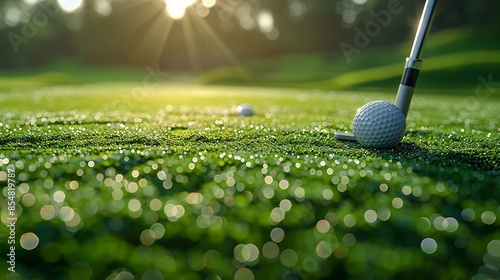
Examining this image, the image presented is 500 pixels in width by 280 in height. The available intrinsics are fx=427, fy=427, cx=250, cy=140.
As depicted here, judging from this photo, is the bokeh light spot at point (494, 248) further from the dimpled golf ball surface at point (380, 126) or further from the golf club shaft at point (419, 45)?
the golf club shaft at point (419, 45)

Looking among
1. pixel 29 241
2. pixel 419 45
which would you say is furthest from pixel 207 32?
pixel 29 241

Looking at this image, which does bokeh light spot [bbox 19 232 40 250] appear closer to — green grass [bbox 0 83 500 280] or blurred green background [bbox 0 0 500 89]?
green grass [bbox 0 83 500 280]

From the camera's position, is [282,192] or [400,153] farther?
[400,153]

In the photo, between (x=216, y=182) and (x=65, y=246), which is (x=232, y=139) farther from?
(x=65, y=246)

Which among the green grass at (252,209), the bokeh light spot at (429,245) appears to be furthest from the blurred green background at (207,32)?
the bokeh light spot at (429,245)

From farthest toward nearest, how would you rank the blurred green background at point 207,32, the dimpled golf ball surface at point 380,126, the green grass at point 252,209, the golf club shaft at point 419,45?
the blurred green background at point 207,32, the golf club shaft at point 419,45, the dimpled golf ball surface at point 380,126, the green grass at point 252,209

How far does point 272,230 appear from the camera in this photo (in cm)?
262

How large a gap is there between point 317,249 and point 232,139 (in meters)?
3.15

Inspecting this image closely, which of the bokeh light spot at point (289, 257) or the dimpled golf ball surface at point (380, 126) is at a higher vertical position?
the dimpled golf ball surface at point (380, 126)

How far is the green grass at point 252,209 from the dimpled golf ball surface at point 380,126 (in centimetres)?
15

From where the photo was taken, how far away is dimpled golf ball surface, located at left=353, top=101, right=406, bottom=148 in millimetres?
4844

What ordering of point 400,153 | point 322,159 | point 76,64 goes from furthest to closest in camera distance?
1. point 76,64
2. point 400,153
3. point 322,159

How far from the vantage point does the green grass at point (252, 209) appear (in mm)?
2240

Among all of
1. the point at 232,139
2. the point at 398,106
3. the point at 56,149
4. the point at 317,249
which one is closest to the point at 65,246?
the point at 317,249
